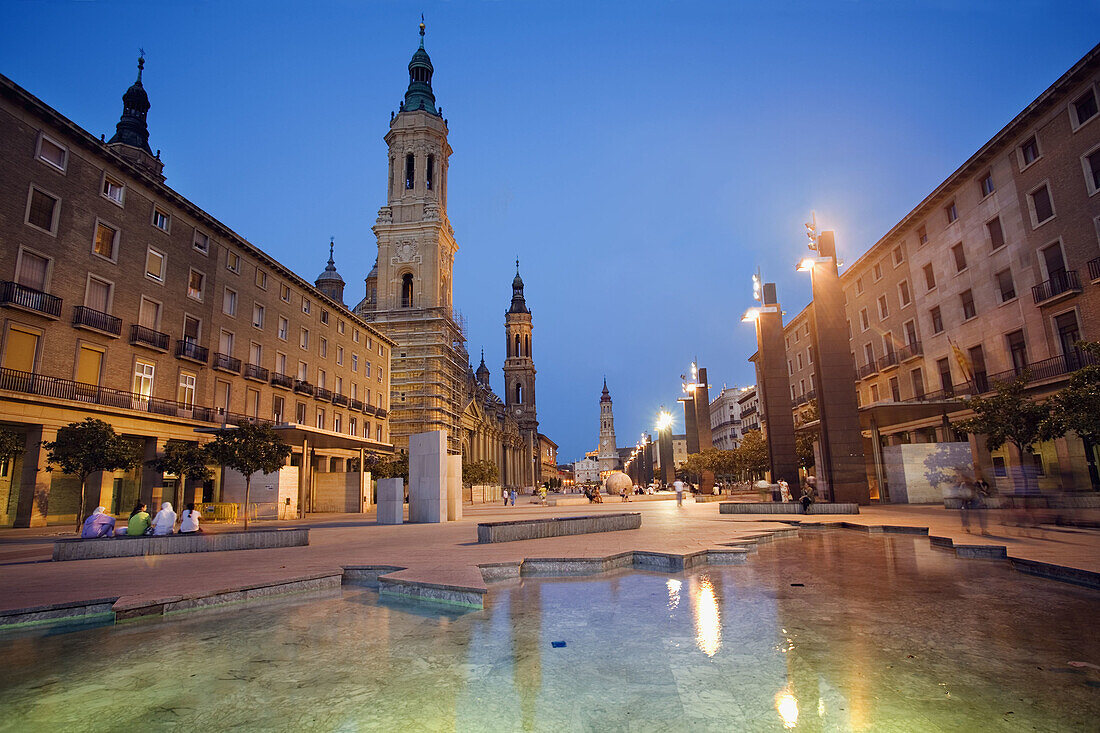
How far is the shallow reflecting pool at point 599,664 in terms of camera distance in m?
3.51

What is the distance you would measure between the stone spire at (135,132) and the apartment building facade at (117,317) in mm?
25382

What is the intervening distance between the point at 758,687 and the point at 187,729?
366 centimetres

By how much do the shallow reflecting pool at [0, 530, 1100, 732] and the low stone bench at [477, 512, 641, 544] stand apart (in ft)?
19.0

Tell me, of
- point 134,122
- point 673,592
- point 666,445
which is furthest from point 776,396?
point 134,122

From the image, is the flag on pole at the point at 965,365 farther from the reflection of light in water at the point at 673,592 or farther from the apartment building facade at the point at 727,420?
the apartment building facade at the point at 727,420

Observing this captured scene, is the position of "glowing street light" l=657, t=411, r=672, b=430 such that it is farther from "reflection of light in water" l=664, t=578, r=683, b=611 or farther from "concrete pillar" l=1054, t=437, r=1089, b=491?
"reflection of light in water" l=664, t=578, r=683, b=611

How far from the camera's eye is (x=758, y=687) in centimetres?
Answer: 395

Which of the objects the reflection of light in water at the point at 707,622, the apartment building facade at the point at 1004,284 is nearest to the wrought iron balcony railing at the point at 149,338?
the reflection of light in water at the point at 707,622

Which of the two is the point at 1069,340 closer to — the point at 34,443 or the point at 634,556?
the point at 634,556

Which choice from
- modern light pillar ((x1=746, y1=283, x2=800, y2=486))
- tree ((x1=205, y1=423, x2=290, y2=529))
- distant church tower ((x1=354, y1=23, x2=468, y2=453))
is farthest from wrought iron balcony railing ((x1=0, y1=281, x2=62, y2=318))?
distant church tower ((x1=354, y1=23, x2=468, y2=453))

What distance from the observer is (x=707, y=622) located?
19.1 feet

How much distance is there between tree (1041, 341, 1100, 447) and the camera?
16219mm

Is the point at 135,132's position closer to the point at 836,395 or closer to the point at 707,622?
the point at 836,395

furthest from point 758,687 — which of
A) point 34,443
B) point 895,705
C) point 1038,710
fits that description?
point 34,443
